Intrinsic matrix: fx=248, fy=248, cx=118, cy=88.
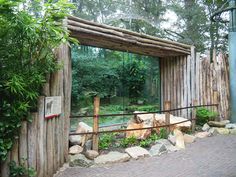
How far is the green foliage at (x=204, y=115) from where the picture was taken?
24.3 feet

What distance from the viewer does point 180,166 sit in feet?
14.0

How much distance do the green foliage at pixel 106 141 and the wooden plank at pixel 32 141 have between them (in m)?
1.90

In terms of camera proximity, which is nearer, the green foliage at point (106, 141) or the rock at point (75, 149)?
the rock at point (75, 149)

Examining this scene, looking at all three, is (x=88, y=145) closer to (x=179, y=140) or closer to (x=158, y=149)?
(x=158, y=149)

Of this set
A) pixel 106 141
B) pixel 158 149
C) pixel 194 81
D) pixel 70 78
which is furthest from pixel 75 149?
pixel 194 81

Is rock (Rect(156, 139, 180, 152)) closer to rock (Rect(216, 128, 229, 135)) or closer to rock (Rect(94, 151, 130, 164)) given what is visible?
rock (Rect(94, 151, 130, 164))

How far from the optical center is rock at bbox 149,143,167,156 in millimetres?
5016

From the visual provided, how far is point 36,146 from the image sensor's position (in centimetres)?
339

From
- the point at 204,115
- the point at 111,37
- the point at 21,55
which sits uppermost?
Result: the point at 111,37

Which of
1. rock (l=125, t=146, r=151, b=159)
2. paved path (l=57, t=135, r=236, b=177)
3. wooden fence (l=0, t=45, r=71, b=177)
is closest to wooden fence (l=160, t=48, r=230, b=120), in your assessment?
paved path (l=57, t=135, r=236, b=177)

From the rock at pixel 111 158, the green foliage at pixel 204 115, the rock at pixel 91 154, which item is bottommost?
the rock at pixel 111 158

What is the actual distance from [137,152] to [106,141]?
0.83 m

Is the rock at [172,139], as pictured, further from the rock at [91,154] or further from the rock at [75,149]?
the rock at [75,149]

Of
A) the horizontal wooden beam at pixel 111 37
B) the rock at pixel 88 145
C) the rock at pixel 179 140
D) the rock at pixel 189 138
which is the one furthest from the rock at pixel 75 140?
the rock at pixel 189 138
